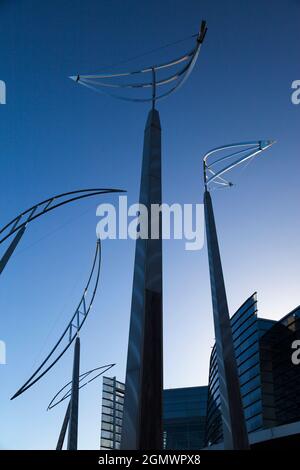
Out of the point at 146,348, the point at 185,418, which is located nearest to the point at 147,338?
the point at 146,348

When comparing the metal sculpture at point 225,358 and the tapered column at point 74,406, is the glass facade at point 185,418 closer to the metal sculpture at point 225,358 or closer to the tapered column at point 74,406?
the tapered column at point 74,406

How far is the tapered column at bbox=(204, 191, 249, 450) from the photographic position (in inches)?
525

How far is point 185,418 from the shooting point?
10262 cm

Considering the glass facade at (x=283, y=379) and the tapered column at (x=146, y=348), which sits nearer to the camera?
the tapered column at (x=146, y=348)

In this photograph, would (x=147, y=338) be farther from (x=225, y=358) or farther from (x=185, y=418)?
(x=185, y=418)

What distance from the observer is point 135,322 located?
35.4 feet

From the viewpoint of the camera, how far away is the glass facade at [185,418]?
99000 millimetres

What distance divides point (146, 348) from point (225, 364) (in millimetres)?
5982

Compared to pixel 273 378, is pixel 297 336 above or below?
above

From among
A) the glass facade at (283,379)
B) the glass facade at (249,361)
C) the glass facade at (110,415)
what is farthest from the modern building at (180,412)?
the glass facade at (283,379)

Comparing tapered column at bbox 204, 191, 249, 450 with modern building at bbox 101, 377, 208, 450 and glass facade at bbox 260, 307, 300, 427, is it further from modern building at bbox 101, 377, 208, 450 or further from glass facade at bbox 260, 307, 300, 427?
modern building at bbox 101, 377, 208, 450
